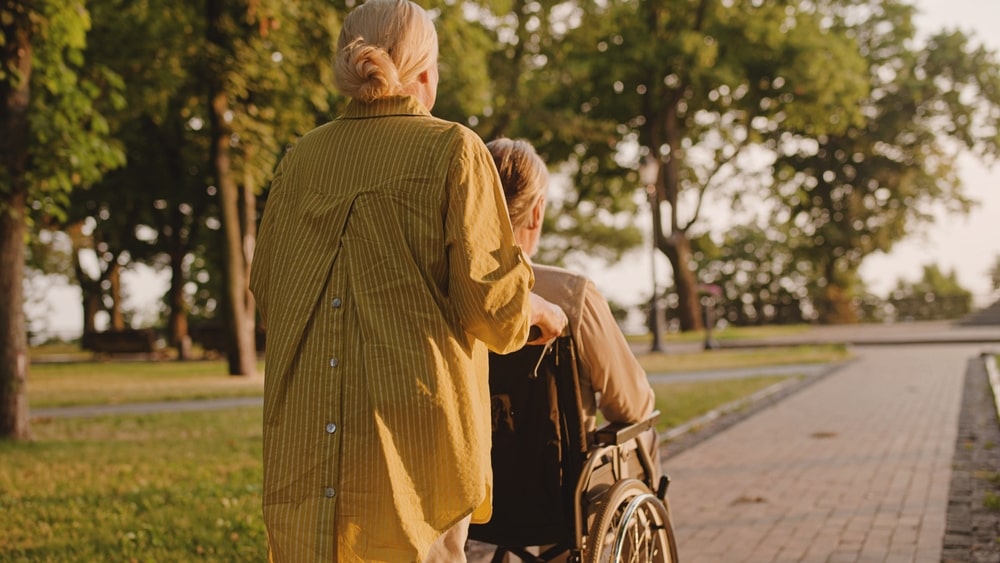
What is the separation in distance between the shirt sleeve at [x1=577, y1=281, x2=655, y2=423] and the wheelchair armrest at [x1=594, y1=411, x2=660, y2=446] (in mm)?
34

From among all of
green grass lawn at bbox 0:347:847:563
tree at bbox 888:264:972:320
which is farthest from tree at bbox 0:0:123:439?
tree at bbox 888:264:972:320

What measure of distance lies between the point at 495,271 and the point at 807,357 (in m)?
18.3

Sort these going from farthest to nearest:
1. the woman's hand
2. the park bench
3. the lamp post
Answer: the park bench, the lamp post, the woman's hand

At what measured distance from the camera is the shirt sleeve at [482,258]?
200cm

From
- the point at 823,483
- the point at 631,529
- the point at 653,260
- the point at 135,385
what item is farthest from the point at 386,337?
the point at 653,260

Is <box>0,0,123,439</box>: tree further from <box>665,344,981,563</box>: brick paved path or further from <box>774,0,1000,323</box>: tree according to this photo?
<box>774,0,1000,323</box>: tree

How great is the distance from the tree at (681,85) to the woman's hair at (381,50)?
24105 mm

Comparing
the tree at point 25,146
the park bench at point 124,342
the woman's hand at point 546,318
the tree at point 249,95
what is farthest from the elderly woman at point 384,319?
the park bench at point 124,342

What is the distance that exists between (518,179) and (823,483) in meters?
4.56

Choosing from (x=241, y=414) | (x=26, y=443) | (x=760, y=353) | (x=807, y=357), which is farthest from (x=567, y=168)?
(x=26, y=443)

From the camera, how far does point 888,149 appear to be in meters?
37.5

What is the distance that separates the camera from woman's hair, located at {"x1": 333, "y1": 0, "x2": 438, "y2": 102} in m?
2.10

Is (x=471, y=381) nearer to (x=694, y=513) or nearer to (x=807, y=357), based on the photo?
(x=694, y=513)

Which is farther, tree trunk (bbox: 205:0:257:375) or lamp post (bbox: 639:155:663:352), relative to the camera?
lamp post (bbox: 639:155:663:352)
